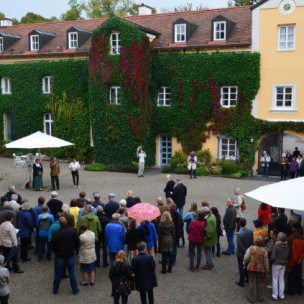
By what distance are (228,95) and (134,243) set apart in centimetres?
1940

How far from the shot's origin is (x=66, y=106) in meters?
33.3

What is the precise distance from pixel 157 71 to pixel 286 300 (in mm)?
22024

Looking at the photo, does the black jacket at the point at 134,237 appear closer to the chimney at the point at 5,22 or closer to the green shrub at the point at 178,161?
the green shrub at the point at 178,161

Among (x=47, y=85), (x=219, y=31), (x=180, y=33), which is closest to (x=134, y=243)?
(x=219, y=31)

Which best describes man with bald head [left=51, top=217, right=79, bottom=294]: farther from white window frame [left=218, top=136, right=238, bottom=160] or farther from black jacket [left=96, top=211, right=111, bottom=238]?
white window frame [left=218, top=136, right=238, bottom=160]

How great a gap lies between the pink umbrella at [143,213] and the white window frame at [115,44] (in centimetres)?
1948

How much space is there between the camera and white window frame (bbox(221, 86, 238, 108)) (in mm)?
28891

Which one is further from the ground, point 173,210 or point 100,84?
point 100,84

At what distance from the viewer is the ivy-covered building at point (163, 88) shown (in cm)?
2859

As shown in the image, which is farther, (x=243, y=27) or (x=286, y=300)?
(x=243, y=27)

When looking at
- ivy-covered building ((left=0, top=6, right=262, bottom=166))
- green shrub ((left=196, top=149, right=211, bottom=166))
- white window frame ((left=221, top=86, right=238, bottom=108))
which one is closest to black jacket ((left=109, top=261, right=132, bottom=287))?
green shrub ((left=196, top=149, right=211, bottom=166))

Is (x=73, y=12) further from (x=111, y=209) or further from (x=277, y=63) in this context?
(x=111, y=209)

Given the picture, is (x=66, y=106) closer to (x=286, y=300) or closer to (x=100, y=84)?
(x=100, y=84)

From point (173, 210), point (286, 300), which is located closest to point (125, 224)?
point (173, 210)
